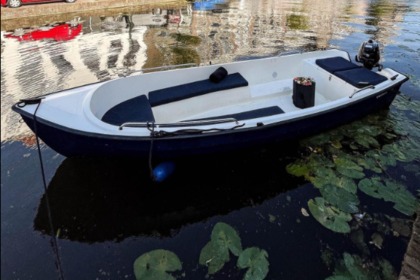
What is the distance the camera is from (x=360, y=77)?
8383 millimetres

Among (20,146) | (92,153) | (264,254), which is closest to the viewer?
(264,254)

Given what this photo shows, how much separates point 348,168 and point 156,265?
4.89m

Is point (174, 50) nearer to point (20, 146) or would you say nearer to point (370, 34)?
point (20, 146)

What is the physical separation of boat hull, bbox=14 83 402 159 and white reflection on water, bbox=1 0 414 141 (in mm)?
1788

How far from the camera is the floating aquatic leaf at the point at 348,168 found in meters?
6.78

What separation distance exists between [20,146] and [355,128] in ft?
30.1

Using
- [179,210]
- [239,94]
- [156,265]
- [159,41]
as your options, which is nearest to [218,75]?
[239,94]

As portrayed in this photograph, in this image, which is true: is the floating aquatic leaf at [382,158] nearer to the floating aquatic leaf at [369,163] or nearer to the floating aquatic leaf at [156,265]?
the floating aquatic leaf at [369,163]

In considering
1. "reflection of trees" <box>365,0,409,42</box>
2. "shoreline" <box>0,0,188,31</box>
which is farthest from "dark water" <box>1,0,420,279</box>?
"shoreline" <box>0,0,188,31</box>

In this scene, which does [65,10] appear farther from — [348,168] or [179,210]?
[348,168]

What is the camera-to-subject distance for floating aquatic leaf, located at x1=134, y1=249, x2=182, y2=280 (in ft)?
15.3

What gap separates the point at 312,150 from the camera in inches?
302

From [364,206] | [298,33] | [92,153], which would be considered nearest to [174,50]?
[298,33]

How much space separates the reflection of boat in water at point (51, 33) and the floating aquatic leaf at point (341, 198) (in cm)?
1751
